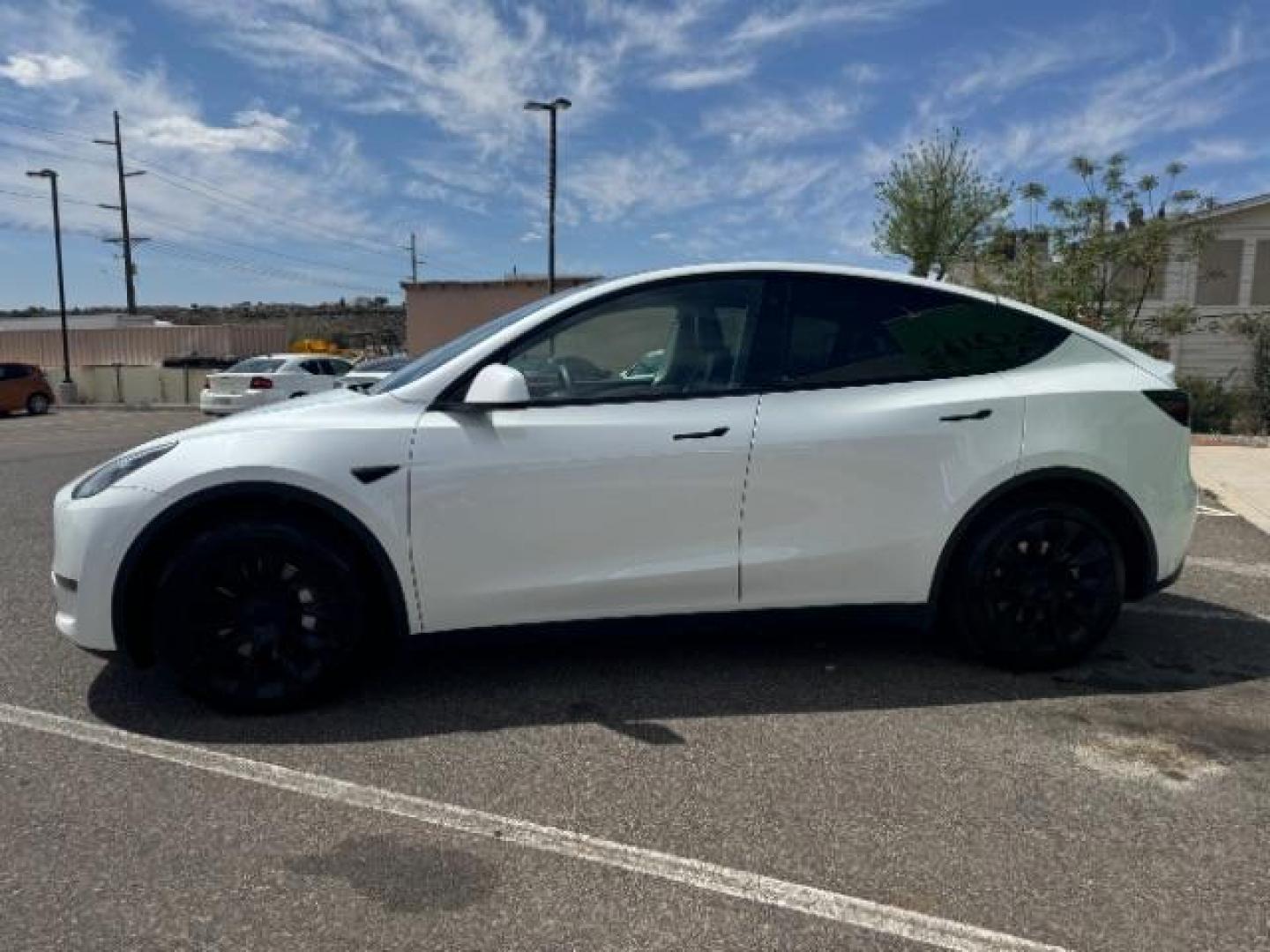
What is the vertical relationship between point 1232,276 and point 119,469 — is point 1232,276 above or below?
above

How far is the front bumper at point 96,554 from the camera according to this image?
3.11 metres

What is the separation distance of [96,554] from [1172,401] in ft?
13.7

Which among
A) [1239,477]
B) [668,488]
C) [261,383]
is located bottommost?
[1239,477]

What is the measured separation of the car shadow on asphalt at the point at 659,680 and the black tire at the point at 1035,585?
0.14m

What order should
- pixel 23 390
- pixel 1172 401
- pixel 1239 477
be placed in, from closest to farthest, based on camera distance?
pixel 1172 401, pixel 1239 477, pixel 23 390

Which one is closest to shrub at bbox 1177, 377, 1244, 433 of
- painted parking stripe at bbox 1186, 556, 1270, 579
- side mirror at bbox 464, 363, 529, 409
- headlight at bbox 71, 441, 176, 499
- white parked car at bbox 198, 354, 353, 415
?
painted parking stripe at bbox 1186, 556, 1270, 579

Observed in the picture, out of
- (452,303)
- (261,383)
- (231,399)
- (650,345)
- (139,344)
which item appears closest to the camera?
(650,345)

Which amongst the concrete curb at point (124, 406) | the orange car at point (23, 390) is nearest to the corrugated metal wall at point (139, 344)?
the concrete curb at point (124, 406)

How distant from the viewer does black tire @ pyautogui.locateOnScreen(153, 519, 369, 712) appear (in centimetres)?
315

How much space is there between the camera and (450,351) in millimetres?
3592

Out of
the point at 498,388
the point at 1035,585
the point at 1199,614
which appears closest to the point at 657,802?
the point at 498,388

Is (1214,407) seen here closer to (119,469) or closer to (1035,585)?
(1035,585)

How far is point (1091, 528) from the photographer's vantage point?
11.9ft

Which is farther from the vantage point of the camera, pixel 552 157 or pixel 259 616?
pixel 552 157
